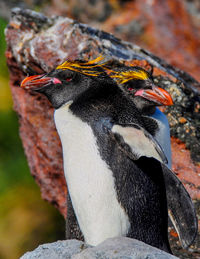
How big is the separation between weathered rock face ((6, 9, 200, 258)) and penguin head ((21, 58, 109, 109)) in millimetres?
668

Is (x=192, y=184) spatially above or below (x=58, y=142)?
above

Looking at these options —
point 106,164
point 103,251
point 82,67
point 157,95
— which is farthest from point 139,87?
point 103,251

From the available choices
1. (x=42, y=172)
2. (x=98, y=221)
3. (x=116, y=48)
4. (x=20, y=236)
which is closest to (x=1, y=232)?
(x=20, y=236)

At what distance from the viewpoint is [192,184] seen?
260 centimetres

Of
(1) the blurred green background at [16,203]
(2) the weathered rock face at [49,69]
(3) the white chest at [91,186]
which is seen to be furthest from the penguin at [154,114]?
(1) the blurred green background at [16,203]

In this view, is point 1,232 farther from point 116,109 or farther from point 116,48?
point 116,109

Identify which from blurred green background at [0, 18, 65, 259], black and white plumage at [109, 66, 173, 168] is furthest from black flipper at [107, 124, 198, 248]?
blurred green background at [0, 18, 65, 259]

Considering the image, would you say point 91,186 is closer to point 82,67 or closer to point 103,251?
point 103,251

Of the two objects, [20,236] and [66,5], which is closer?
[20,236]

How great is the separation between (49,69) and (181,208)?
3.85ft

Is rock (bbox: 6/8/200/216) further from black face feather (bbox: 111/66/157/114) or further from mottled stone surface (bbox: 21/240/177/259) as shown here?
mottled stone surface (bbox: 21/240/177/259)

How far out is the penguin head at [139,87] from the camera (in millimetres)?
2053

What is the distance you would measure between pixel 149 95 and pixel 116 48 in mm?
879

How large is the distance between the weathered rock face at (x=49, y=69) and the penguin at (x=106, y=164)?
2.07ft
